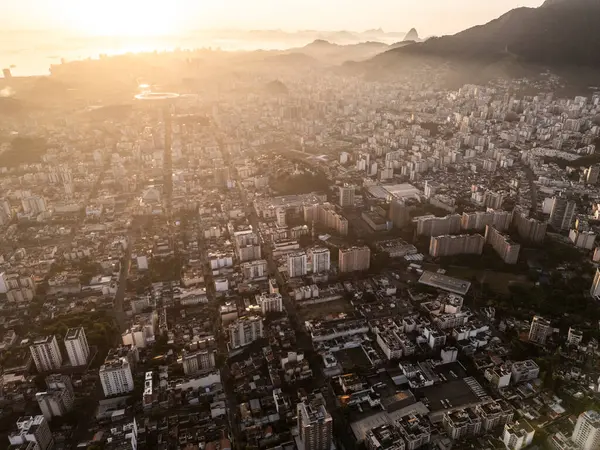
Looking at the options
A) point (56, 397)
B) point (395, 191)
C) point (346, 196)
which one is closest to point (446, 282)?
point (346, 196)

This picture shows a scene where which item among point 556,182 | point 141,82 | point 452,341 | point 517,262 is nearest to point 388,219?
point 517,262

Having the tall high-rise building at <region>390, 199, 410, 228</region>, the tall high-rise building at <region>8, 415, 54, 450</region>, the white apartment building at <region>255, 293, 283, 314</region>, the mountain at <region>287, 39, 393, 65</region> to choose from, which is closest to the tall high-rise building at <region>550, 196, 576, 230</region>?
the tall high-rise building at <region>390, 199, 410, 228</region>

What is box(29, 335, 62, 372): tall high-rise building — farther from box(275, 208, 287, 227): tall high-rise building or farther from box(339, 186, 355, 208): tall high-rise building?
box(339, 186, 355, 208): tall high-rise building

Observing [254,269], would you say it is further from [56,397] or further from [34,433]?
[34,433]

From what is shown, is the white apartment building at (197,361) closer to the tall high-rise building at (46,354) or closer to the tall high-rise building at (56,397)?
the tall high-rise building at (56,397)

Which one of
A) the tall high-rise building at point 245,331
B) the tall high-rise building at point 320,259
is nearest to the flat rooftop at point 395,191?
the tall high-rise building at point 320,259

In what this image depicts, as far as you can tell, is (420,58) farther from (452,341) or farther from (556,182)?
(452,341)
